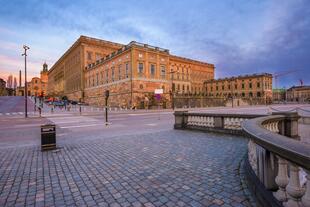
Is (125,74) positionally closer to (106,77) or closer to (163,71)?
(163,71)

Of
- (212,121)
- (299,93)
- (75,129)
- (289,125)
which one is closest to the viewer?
(289,125)

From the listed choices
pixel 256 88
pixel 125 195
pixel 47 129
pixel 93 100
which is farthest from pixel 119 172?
pixel 256 88

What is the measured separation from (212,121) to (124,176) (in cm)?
705

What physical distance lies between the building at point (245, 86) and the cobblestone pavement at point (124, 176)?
69.6m

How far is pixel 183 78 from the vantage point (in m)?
73.0

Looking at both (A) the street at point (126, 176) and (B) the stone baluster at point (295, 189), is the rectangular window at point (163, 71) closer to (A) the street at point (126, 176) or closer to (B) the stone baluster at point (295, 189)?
(A) the street at point (126, 176)

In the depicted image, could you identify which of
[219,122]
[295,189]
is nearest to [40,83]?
[219,122]

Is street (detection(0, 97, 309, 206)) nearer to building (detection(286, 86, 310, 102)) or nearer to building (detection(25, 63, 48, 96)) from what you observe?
building (detection(286, 86, 310, 102))

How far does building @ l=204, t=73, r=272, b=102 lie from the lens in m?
78.3

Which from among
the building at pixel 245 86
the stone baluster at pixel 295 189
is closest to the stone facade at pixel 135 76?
the building at pixel 245 86

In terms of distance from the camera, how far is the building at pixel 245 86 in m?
78.3

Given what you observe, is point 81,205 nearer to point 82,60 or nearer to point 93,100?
point 93,100

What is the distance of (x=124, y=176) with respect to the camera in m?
4.40

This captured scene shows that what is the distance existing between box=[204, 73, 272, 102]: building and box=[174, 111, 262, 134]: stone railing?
63.9 m
